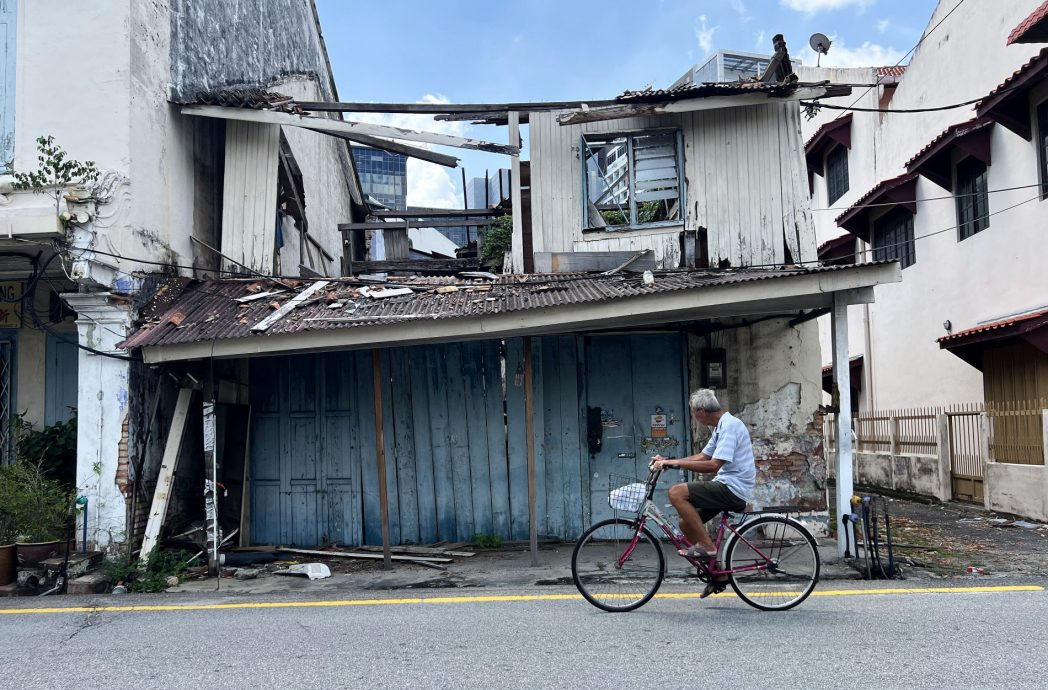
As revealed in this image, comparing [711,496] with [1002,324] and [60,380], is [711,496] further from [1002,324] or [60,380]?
[1002,324]

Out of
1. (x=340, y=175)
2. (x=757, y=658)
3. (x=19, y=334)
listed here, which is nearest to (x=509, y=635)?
(x=757, y=658)

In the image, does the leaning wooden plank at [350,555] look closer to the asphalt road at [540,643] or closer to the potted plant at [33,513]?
the asphalt road at [540,643]

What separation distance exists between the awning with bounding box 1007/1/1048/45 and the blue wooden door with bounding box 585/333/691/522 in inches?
274

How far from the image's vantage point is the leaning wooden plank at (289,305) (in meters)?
8.27

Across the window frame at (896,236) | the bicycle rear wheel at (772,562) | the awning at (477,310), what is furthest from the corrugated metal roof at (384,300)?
the window frame at (896,236)

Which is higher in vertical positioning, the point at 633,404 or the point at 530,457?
the point at 633,404

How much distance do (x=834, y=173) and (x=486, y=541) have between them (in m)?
18.1

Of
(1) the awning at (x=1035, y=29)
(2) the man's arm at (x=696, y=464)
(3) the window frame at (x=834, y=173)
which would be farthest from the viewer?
(3) the window frame at (x=834, y=173)

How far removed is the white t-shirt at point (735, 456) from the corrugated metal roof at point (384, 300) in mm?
1938

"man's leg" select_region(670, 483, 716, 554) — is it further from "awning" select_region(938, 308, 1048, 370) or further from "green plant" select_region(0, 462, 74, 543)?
"awning" select_region(938, 308, 1048, 370)

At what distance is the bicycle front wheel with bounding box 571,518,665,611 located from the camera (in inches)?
241

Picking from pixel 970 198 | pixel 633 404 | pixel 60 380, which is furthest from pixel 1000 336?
pixel 60 380

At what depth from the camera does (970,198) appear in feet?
50.7

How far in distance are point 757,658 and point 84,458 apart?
698cm
